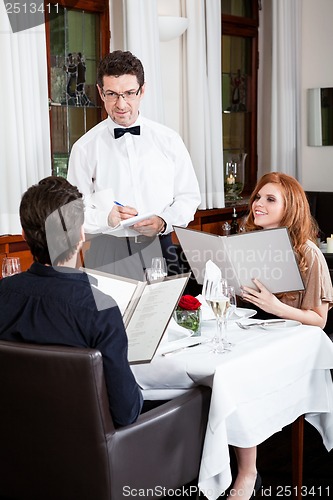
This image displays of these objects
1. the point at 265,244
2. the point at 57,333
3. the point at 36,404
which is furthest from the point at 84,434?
the point at 265,244

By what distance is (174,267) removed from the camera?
363 centimetres

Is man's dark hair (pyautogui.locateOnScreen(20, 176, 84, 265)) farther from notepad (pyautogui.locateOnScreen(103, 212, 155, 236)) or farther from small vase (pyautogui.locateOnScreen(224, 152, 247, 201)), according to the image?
small vase (pyautogui.locateOnScreen(224, 152, 247, 201))

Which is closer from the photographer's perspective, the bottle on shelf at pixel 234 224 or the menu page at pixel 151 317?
the menu page at pixel 151 317

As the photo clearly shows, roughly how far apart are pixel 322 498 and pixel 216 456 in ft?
3.09

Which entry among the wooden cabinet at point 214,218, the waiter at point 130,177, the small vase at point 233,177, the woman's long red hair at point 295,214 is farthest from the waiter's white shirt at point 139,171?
the small vase at point 233,177

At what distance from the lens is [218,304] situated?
7.89 feet

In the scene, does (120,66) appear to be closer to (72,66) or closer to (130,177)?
(130,177)

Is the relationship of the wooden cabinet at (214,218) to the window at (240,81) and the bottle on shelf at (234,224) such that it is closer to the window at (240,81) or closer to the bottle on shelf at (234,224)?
the bottle on shelf at (234,224)

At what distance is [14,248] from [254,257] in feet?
7.15

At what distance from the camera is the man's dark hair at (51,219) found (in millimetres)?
2031

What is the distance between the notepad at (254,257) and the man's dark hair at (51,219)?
0.71 meters

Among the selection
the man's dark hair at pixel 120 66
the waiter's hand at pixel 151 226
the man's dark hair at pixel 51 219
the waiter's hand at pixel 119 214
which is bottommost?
the waiter's hand at pixel 151 226

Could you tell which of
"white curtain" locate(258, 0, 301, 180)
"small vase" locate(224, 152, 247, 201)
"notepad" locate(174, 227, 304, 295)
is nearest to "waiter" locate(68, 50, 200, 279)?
"notepad" locate(174, 227, 304, 295)

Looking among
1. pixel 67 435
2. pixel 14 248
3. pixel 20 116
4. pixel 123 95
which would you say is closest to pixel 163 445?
pixel 67 435
